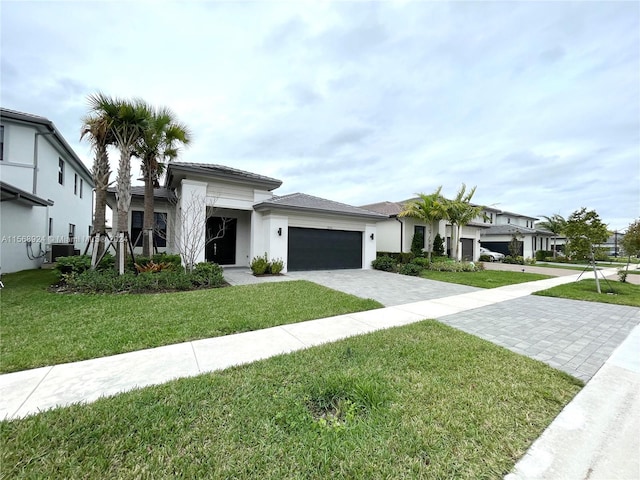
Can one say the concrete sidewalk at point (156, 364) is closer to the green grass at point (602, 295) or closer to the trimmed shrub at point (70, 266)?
the green grass at point (602, 295)

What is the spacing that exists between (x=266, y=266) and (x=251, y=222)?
3016mm

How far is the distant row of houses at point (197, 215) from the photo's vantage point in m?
11.4

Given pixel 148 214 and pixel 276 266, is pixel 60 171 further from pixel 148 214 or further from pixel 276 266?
pixel 276 266

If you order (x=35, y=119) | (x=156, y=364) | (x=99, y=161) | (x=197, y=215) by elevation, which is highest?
(x=35, y=119)

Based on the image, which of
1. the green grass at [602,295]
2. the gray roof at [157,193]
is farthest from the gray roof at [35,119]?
the green grass at [602,295]

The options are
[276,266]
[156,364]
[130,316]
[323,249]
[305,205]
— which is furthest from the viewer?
[323,249]

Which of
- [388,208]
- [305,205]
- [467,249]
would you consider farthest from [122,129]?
[467,249]

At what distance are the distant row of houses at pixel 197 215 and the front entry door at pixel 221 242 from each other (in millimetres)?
54

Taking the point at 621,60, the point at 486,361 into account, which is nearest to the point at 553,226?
the point at 621,60

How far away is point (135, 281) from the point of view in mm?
7812

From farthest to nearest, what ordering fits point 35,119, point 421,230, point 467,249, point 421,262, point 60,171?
point 467,249
point 421,230
point 421,262
point 60,171
point 35,119

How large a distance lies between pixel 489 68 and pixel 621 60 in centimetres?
355

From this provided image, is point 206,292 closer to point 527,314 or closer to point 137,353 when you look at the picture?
point 137,353

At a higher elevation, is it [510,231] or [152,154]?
[152,154]
